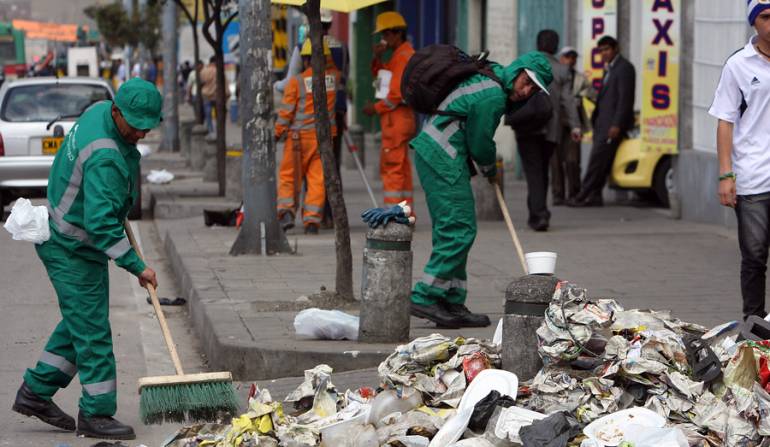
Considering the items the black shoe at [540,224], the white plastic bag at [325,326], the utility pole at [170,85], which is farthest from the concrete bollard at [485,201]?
the utility pole at [170,85]

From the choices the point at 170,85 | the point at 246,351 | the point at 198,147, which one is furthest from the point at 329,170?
the point at 170,85

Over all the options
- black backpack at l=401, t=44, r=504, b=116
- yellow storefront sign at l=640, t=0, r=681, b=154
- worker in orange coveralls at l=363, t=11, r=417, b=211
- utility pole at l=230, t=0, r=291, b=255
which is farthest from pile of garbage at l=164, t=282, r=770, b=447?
yellow storefront sign at l=640, t=0, r=681, b=154

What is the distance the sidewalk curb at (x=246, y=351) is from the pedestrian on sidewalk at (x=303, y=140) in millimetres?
3490

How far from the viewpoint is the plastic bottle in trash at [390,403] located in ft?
20.1

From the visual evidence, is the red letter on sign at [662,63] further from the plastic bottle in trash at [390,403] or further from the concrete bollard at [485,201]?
the plastic bottle in trash at [390,403]

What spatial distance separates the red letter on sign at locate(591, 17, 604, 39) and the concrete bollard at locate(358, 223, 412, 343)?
905 cm

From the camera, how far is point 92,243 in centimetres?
646

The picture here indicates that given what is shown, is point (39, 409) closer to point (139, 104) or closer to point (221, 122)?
point (139, 104)

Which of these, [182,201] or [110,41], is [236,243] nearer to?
[182,201]

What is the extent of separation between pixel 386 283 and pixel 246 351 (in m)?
0.83

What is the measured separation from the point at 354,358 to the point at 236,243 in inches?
181

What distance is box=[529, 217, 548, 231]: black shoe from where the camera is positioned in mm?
13500

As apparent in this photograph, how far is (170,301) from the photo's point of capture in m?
10.8

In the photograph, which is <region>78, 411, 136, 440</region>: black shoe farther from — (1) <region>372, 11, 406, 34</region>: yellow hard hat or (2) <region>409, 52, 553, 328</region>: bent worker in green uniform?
(1) <region>372, 11, 406, 34</region>: yellow hard hat
